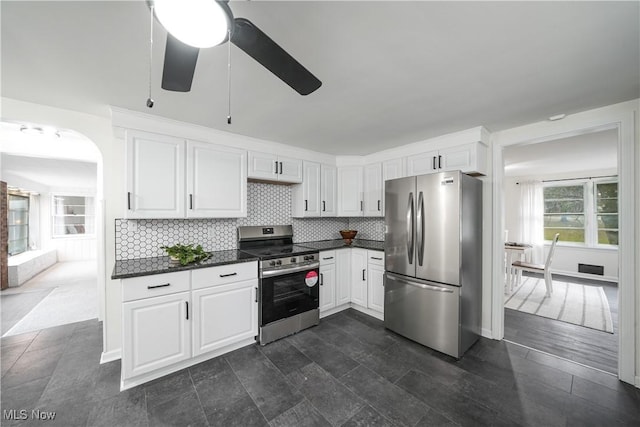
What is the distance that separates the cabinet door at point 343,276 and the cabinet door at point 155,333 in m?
1.92

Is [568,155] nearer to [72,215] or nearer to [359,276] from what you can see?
[359,276]

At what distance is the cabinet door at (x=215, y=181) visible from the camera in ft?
8.46

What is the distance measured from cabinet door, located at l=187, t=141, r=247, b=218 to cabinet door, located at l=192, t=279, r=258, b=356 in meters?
0.83

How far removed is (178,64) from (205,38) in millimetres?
286

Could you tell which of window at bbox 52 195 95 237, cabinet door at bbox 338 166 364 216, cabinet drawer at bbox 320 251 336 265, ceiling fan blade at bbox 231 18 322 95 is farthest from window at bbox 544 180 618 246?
window at bbox 52 195 95 237

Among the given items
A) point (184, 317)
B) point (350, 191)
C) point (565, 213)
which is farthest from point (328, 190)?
point (565, 213)

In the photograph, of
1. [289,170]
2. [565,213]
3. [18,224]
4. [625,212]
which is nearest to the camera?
[625,212]

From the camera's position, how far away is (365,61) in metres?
1.53

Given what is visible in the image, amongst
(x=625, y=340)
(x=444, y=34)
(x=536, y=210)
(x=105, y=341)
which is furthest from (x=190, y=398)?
(x=536, y=210)

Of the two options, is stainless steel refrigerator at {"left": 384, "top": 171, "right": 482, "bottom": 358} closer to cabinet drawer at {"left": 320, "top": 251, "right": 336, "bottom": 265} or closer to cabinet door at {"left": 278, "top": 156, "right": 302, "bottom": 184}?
cabinet drawer at {"left": 320, "top": 251, "right": 336, "bottom": 265}

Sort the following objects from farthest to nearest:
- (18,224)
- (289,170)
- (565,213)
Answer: (565,213) → (18,224) → (289,170)

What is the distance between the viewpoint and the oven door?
2627 millimetres

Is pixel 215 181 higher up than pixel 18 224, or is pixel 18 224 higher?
pixel 215 181

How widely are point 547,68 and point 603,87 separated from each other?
689 millimetres
